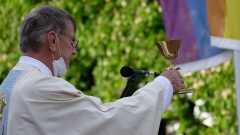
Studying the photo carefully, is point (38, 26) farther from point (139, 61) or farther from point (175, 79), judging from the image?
point (139, 61)

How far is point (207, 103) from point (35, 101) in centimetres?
432

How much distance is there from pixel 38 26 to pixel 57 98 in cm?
41

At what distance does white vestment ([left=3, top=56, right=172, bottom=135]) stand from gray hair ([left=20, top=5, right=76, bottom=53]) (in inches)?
5.1

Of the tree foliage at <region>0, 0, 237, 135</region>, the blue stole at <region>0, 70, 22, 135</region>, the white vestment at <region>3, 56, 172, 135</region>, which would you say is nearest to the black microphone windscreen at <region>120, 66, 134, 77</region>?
the white vestment at <region>3, 56, 172, 135</region>

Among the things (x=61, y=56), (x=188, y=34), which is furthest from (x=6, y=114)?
(x=188, y=34)

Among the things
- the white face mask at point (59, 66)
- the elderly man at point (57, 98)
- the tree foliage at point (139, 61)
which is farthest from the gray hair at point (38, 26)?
the tree foliage at point (139, 61)

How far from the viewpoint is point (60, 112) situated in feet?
13.1

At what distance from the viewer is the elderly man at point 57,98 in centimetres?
399

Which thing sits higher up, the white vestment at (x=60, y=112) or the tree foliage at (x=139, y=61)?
the white vestment at (x=60, y=112)

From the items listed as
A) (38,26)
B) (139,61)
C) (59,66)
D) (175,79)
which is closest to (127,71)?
(175,79)

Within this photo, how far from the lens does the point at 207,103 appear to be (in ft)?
26.6

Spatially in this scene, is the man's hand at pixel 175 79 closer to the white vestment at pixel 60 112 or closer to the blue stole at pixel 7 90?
the white vestment at pixel 60 112

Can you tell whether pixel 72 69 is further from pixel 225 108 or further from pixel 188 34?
pixel 188 34

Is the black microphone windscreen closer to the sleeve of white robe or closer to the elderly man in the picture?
the elderly man
